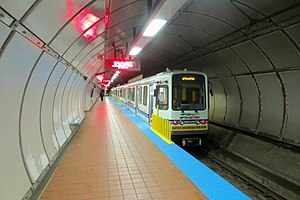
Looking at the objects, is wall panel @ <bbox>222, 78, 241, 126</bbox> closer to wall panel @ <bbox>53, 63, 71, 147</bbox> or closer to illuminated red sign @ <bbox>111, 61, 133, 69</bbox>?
illuminated red sign @ <bbox>111, 61, 133, 69</bbox>

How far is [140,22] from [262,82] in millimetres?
4736

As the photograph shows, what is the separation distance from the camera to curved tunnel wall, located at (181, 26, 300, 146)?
650 cm

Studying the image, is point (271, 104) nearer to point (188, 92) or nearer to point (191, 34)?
point (188, 92)

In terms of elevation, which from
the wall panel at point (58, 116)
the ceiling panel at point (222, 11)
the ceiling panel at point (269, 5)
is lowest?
the wall panel at point (58, 116)

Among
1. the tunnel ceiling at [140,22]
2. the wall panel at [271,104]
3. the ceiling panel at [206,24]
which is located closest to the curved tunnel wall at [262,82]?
the wall panel at [271,104]

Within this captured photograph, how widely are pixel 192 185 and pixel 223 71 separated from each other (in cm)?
695

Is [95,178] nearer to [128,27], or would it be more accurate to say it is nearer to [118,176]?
[118,176]

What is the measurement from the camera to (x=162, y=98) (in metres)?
9.02

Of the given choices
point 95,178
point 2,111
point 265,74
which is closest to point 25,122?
point 2,111

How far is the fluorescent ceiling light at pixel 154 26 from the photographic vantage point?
4.64 m

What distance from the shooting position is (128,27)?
8.75 m

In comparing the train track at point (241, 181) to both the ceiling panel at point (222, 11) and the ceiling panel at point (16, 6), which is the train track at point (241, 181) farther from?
the ceiling panel at point (16, 6)

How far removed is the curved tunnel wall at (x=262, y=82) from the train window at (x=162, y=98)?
2.72m

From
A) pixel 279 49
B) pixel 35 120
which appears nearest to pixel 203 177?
pixel 35 120
